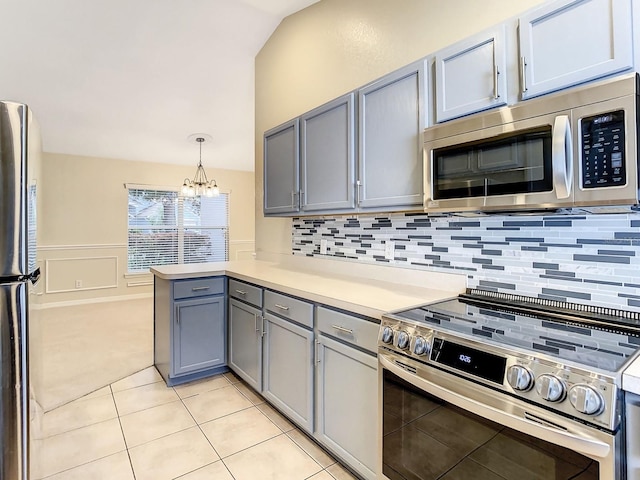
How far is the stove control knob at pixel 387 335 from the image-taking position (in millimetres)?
1426

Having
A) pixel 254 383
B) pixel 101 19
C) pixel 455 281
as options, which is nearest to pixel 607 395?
pixel 455 281

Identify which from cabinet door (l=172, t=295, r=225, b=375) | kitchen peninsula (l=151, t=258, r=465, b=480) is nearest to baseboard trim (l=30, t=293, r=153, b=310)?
kitchen peninsula (l=151, t=258, r=465, b=480)

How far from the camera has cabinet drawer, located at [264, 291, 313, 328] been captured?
198 cm

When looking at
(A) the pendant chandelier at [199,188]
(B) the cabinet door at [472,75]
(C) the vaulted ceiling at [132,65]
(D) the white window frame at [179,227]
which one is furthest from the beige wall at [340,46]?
(D) the white window frame at [179,227]

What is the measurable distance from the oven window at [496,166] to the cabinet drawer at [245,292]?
1385 mm

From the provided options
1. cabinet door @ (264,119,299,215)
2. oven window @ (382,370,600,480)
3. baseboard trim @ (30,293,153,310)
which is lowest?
baseboard trim @ (30,293,153,310)

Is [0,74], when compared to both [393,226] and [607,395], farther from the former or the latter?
[607,395]

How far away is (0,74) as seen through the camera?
3344 millimetres

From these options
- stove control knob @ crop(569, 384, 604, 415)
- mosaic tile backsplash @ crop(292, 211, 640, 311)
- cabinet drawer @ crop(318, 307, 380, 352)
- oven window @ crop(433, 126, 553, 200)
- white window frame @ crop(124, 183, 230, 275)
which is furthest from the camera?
white window frame @ crop(124, 183, 230, 275)

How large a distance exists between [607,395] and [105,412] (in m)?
2.79

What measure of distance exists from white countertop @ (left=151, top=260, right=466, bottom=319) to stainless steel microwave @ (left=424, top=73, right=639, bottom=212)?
0.51 m

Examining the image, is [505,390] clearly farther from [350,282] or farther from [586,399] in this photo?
[350,282]

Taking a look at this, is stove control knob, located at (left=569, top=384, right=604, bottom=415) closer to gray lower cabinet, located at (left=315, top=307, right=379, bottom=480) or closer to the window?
gray lower cabinet, located at (left=315, top=307, right=379, bottom=480)

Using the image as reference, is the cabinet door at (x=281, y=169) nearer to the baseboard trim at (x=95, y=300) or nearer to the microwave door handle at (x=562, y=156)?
the microwave door handle at (x=562, y=156)
